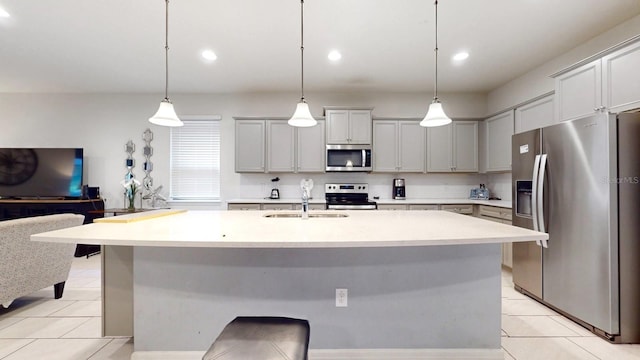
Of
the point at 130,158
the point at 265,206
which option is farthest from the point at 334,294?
the point at 130,158

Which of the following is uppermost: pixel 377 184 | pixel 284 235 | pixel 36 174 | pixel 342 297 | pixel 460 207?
pixel 36 174

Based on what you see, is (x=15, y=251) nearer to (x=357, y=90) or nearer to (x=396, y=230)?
(x=396, y=230)

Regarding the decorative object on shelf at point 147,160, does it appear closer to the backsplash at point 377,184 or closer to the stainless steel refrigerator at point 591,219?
the backsplash at point 377,184

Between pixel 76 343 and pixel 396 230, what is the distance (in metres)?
2.48

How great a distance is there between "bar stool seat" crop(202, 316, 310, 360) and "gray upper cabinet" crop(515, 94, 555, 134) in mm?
3854

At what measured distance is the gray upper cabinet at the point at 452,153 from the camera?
177 inches

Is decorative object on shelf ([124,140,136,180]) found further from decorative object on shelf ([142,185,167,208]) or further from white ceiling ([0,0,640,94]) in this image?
white ceiling ([0,0,640,94])

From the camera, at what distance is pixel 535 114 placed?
142 inches

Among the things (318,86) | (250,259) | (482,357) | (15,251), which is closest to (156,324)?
(250,259)

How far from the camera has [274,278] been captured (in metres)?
1.77

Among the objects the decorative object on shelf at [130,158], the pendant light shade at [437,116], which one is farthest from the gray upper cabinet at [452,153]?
the decorative object on shelf at [130,158]

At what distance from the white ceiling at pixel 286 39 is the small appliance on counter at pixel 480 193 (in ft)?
5.46

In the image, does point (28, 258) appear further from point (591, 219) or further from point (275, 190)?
point (591, 219)

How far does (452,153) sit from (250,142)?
3.30 meters
